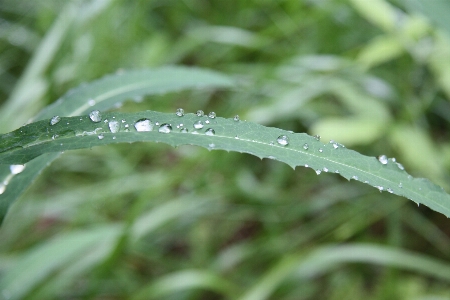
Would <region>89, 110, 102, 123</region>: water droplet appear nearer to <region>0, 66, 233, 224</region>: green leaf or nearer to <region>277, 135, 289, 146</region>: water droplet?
<region>0, 66, 233, 224</region>: green leaf

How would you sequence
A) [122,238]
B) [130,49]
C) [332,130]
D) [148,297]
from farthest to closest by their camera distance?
[130,49] < [332,130] < [148,297] < [122,238]

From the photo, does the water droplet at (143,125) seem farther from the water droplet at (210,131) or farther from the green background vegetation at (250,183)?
the green background vegetation at (250,183)

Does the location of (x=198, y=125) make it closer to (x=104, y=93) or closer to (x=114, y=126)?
(x=114, y=126)

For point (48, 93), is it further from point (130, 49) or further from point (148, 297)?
point (130, 49)

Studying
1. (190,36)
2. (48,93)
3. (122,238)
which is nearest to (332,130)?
(122,238)

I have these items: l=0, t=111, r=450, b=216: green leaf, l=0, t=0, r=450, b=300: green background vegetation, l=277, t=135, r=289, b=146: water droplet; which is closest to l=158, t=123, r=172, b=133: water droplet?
l=0, t=111, r=450, b=216: green leaf

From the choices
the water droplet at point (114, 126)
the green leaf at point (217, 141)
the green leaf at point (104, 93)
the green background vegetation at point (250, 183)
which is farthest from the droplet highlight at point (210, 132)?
the green background vegetation at point (250, 183)

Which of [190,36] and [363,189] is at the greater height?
[190,36]
